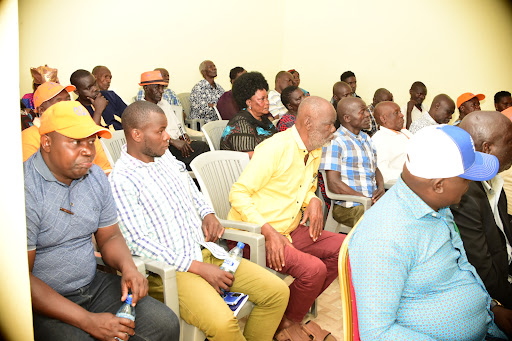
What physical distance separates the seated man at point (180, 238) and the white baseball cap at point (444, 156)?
37.3 inches

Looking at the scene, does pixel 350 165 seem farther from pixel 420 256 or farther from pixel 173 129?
pixel 173 129

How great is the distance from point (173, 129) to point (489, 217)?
3.23 m

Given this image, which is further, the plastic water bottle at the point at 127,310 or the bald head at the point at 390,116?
the bald head at the point at 390,116

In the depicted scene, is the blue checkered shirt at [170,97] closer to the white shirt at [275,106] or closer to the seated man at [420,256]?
the white shirt at [275,106]

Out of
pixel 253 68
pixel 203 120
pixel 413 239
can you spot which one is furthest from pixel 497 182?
pixel 253 68

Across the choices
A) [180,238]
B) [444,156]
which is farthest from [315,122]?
[444,156]

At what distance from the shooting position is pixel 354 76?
584 cm

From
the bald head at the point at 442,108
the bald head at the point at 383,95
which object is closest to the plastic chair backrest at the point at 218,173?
the bald head at the point at 442,108

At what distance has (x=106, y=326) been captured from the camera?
4.37 feet

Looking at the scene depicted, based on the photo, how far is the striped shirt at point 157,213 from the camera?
1.72 metres

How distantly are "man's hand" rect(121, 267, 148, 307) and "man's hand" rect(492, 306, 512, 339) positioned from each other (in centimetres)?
128

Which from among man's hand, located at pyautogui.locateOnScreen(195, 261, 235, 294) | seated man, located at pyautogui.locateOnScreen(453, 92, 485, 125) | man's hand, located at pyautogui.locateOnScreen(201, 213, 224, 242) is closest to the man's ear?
man's hand, located at pyautogui.locateOnScreen(195, 261, 235, 294)

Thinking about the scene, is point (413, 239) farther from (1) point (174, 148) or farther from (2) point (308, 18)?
(2) point (308, 18)

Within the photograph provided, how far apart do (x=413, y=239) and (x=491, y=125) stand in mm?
929
